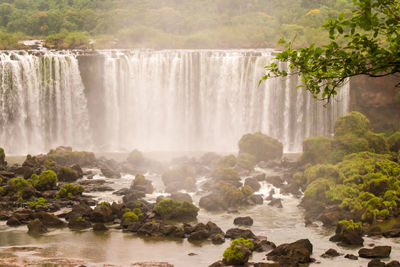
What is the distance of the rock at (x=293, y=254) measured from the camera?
14215 mm

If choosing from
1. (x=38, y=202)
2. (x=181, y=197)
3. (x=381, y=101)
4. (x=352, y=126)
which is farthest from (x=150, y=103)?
(x=38, y=202)

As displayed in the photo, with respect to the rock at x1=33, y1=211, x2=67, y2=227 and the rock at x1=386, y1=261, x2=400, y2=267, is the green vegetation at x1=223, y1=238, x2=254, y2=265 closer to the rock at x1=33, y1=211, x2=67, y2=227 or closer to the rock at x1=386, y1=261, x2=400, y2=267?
the rock at x1=386, y1=261, x2=400, y2=267

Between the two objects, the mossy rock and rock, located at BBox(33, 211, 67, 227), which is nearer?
rock, located at BBox(33, 211, 67, 227)

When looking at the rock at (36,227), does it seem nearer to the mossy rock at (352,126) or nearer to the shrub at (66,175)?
the shrub at (66,175)

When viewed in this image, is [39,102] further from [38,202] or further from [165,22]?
[165,22]

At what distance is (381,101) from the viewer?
3612 centimetres

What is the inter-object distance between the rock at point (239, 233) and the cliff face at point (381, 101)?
21.5m

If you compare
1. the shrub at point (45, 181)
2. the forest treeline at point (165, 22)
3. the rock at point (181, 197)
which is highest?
the forest treeline at point (165, 22)

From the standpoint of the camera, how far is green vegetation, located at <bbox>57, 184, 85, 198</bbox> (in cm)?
2253

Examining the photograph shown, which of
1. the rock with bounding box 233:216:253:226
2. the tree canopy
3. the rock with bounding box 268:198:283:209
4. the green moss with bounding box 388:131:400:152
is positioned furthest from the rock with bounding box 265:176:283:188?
the tree canopy

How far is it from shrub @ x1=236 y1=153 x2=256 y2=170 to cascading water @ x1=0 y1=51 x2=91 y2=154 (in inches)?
613

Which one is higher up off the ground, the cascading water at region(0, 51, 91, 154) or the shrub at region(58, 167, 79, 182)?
the cascading water at region(0, 51, 91, 154)

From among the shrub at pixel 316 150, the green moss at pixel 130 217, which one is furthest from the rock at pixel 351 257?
the shrub at pixel 316 150

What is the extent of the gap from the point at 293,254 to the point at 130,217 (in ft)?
21.6
